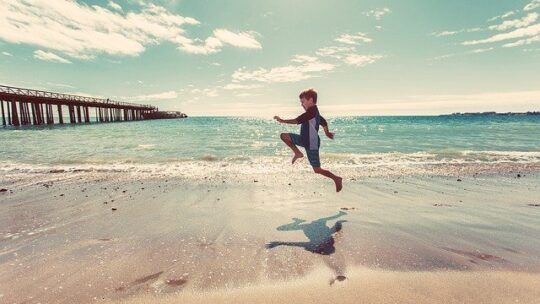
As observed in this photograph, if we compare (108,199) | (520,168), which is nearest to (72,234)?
(108,199)

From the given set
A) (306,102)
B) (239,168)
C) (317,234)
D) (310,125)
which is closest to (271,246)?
(317,234)

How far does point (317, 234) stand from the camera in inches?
167

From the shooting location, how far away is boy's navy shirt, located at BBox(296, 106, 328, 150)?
552cm

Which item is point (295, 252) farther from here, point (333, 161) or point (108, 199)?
point (333, 161)

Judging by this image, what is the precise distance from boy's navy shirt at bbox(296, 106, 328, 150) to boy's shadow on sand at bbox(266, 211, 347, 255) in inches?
51.5

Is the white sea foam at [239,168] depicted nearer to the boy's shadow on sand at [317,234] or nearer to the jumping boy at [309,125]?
the jumping boy at [309,125]

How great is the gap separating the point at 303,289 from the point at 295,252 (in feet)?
2.77

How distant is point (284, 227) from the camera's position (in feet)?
14.9

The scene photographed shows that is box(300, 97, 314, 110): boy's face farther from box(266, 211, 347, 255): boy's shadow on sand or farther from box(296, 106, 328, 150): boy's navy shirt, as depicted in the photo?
box(266, 211, 347, 255): boy's shadow on sand

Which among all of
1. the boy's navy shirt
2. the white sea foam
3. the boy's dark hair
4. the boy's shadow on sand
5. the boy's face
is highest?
the boy's dark hair

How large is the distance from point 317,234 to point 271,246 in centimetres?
73

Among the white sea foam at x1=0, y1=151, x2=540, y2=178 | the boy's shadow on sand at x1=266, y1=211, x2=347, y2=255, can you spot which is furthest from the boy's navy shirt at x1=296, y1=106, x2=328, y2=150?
the white sea foam at x1=0, y1=151, x2=540, y2=178

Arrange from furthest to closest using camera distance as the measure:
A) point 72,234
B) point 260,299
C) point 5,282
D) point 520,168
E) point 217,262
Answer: point 520,168 < point 72,234 < point 217,262 < point 5,282 < point 260,299

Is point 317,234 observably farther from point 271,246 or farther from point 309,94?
point 309,94
